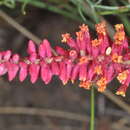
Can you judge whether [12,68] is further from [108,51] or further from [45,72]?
[108,51]

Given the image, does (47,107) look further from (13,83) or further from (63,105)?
(13,83)

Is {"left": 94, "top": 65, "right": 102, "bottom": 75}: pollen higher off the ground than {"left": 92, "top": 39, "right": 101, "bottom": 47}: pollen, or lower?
lower

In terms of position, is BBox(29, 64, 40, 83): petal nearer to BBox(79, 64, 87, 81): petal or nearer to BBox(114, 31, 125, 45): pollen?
BBox(79, 64, 87, 81): petal

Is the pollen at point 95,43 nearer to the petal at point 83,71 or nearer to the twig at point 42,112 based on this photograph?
the petal at point 83,71

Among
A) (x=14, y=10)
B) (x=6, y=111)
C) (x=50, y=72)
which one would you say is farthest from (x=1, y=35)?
(x=50, y=72)

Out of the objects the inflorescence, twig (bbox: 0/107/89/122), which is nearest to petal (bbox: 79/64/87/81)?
the inflorescence

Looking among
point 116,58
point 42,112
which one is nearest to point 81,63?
point 116,58

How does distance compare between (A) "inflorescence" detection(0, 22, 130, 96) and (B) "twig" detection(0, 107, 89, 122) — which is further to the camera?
(B) "twig" detection(0, 107, 89, 122)

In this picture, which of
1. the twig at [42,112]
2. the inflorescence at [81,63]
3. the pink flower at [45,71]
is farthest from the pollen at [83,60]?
the twig at [42,112]
